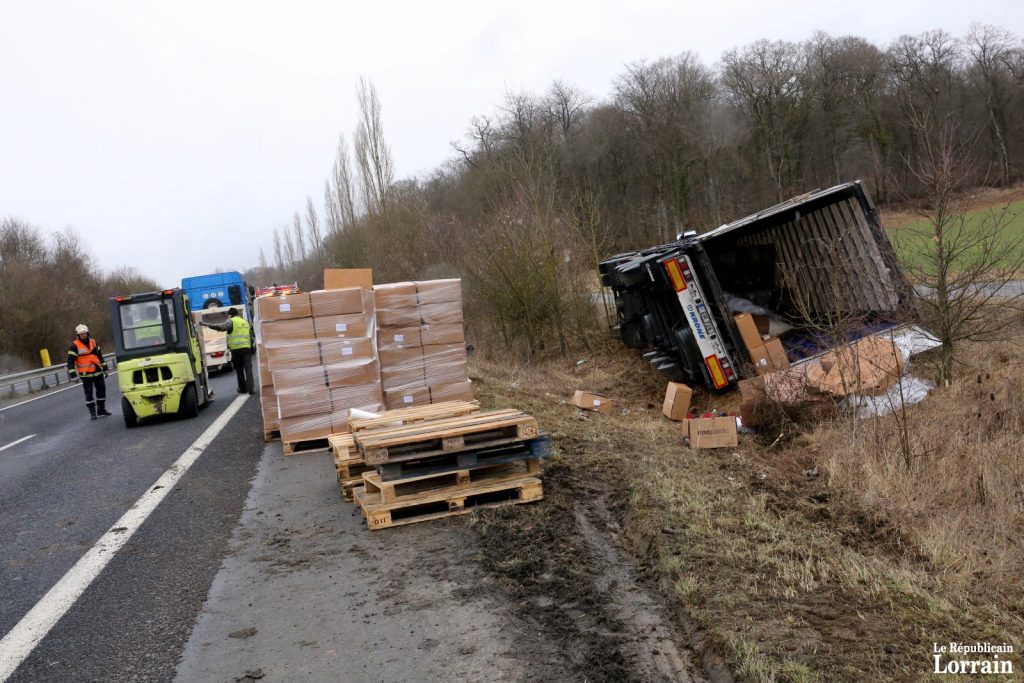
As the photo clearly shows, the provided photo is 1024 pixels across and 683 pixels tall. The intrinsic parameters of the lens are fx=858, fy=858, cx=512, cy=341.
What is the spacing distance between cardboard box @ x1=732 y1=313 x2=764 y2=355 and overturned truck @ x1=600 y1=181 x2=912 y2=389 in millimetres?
31

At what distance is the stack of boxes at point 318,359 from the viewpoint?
1012 cm

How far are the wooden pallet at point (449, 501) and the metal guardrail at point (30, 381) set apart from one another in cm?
2246

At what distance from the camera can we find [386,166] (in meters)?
44.6

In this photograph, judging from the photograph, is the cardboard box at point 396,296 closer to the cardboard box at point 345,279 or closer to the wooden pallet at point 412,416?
the cardboard box at point 345,279

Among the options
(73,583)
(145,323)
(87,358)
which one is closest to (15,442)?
(87,358)

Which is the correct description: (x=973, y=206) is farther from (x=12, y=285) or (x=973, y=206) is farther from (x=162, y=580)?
(x=12, y=285)

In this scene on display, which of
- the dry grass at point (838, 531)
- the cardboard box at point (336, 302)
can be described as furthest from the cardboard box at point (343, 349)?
the dry grass at point (838, 531)

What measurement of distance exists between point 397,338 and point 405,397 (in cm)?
78

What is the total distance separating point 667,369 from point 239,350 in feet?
25.1

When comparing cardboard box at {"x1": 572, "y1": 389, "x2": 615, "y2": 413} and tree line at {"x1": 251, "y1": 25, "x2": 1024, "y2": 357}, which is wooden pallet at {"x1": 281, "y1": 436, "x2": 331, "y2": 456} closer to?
cardboard box at {"x1": 572, "y1": 389, "x2": 615, "y2": 413}

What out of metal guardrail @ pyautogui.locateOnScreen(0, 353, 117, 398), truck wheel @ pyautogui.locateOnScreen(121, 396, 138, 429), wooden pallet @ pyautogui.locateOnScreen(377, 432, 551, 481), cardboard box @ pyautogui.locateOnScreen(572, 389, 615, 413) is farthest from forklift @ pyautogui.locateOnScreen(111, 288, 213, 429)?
metal guardrail @ pyautogui.locateOnScreen(0, 353, 117, 398)

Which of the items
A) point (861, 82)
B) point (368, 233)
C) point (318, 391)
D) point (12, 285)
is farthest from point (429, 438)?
point (861, 82)

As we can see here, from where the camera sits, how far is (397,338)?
11234mm

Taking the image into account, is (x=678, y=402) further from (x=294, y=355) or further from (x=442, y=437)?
(x=442, y=437)
